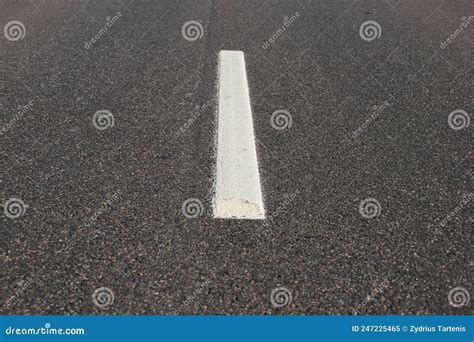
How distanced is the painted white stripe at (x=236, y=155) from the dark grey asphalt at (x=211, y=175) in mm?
93

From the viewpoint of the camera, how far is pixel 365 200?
3736mm

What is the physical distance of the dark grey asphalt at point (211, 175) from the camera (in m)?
2.87

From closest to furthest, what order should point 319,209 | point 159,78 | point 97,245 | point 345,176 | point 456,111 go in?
point 97,245 < point 319,209 < point 345,176 < point 456,111 < point 159,78

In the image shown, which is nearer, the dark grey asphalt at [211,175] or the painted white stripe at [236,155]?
the dark grey asphalt at [211,175]

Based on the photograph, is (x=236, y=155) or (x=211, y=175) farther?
(x=236, y=155)

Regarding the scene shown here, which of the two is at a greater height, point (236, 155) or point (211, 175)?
point (236, 155)

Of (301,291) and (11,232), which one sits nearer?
(301,291)

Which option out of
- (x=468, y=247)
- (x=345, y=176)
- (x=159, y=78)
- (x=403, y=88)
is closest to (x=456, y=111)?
(x=403, y=88)

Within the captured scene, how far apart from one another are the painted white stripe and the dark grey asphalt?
3.7 inches

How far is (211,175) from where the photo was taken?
12.9 feet

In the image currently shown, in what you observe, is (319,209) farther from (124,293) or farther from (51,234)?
(51,234)

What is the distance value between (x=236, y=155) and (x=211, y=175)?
0.41m

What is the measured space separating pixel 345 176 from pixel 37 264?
2.19 m

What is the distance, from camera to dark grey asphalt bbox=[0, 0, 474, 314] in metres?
2.87
